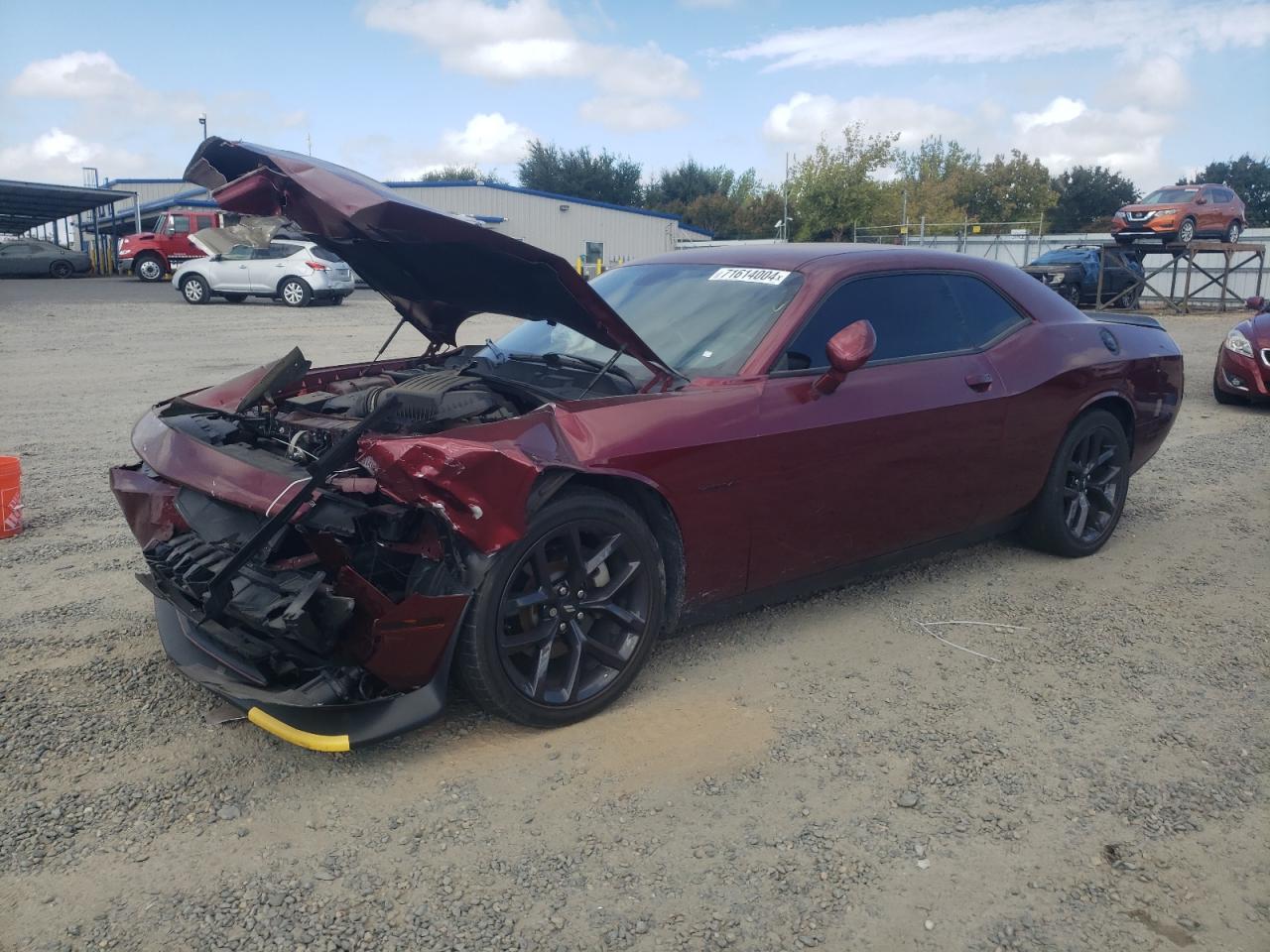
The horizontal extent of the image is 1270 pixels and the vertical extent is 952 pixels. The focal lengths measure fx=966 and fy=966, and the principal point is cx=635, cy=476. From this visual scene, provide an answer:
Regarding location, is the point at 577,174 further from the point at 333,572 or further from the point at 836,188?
the point at 333,572

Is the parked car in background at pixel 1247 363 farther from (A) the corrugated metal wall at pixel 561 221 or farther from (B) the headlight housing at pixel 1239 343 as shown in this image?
(A) the corrugated metal wall at pixel 561 221

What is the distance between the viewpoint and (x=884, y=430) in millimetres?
3842

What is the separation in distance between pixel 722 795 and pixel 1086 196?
66.4 metres

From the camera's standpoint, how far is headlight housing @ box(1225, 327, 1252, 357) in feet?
31.7

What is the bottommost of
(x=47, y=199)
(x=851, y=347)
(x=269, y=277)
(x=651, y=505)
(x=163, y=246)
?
(x=651, y=505)

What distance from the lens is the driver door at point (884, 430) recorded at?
3.59 m

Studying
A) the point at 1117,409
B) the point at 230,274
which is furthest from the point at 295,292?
the point at 1117,409

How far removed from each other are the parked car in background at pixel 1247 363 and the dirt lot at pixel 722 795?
6099 mm

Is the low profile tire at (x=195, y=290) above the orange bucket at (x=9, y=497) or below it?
above

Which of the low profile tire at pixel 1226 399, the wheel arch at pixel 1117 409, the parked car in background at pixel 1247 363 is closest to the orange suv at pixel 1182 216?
the parked car in background at pixel 1247 363

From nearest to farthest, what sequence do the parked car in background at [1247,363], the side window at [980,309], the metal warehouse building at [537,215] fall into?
the side window at [980,309] < the parked car in background at [1247,363] < the metal warehouse building at [537,215]

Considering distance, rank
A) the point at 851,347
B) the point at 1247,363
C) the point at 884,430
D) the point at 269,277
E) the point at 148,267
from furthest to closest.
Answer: the point at 148,267, the point at 269,277, the point at 1247,363, the point at 884,430, the point at 851,347

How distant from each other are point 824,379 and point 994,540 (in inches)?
84.4

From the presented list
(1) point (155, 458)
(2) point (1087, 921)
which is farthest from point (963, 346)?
(1) point (155, 458)
